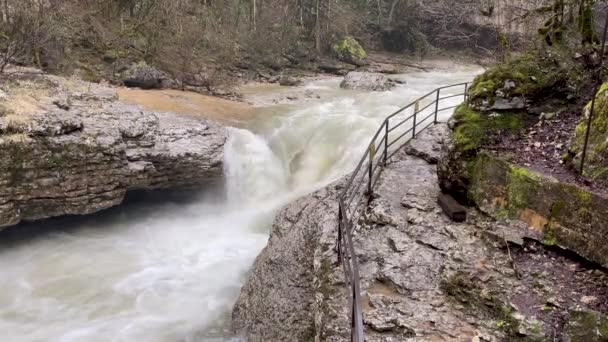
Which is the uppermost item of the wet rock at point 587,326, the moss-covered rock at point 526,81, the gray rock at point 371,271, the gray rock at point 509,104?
the moss-covered rock at point 526,81

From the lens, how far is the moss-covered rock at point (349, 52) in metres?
30.3

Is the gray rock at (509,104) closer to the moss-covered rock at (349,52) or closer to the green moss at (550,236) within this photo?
the green moss at (550,236)

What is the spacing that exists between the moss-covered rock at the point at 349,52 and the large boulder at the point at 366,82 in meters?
6.79

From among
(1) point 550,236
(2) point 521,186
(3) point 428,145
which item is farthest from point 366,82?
(1) point 550,236

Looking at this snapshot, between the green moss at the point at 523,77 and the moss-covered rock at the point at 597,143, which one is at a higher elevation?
the green moss at the point at 523,77

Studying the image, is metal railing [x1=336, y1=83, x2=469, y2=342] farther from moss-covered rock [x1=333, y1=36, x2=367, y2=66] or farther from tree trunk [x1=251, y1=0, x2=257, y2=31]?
moss-covered rock [x1=333, y1=36, x2=367, y2=66]

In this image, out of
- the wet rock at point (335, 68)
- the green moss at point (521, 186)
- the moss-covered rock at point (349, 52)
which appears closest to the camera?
the green moss at point (521, 186)

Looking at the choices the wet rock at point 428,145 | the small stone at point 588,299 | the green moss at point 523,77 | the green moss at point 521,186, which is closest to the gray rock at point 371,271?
the wet rock at point 428,145

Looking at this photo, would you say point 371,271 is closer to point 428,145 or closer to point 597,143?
point 597,143

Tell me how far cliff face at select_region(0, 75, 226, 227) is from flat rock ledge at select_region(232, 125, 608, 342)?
4489 mm

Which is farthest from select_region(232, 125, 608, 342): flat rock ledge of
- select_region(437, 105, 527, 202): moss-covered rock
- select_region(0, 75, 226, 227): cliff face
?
select_region(0, 75, 226, 227): cliff face

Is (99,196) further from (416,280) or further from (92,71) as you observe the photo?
(92,71)

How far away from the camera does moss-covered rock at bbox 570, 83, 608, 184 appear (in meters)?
5.34

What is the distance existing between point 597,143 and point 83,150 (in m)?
9.10
